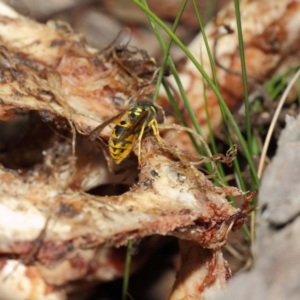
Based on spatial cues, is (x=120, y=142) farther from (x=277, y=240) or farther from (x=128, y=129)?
(x=277, y=240)

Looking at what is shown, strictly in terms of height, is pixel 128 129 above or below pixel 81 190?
above

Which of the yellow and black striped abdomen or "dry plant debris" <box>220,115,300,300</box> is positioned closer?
"dry plant debris" <box>220,115,300,300</box>

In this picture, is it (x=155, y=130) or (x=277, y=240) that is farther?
(x=155, y=130)

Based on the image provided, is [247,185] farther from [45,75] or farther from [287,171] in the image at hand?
[287,171]

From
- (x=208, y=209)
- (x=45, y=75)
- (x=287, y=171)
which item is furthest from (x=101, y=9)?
(x=287, y=171)

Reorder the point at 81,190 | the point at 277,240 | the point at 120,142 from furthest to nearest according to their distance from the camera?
the point at 81,190
the point at 120,142
the point at 277,240

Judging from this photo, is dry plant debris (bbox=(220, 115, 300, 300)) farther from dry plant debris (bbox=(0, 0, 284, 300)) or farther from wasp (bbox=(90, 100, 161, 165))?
wasp (bbox=(90, 100, 161, 165))

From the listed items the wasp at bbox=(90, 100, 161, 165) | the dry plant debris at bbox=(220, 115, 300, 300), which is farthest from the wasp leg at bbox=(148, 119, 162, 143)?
the dry plant debris at bbox=(220, 115, 300, 300)

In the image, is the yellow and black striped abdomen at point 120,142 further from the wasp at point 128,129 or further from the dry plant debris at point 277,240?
the dry plant debris at point 277,240

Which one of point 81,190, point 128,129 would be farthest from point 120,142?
point 81,190
